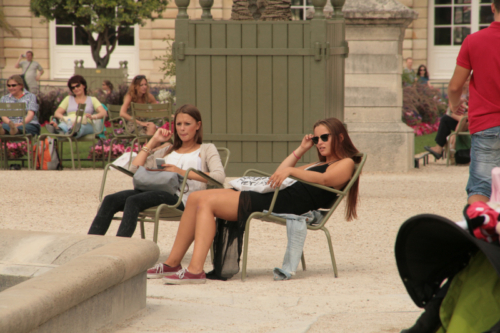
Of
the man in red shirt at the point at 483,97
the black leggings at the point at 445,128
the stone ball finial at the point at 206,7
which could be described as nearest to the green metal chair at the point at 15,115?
the stone ball finial at the point at 206,7

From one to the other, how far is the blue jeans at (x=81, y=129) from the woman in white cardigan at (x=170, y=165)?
16.9ft

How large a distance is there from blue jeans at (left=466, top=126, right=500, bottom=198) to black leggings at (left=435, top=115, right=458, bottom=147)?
6619 millimetres

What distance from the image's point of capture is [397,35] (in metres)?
9.50

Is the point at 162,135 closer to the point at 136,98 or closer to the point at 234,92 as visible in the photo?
the point at 234,92

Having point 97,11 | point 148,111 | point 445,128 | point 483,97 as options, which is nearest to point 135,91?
point 148,111

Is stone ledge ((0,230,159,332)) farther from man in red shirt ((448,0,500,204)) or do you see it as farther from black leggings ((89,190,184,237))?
man in red shirt ((448,0,500,204))

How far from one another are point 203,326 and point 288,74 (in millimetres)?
4518

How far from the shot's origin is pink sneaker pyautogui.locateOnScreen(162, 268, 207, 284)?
401cm

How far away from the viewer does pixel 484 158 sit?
430cm

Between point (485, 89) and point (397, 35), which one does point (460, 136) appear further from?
point (485, 89)

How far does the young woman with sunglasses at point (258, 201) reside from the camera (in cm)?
412

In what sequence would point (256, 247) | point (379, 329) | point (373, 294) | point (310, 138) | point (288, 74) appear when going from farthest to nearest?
point (288, 74)
point (256, 247)
point (310, 138)
point (373, 294)
point (379, 329)

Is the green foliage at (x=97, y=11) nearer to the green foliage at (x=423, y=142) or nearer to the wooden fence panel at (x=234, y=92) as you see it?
the green foliage at (x=423, y=142)

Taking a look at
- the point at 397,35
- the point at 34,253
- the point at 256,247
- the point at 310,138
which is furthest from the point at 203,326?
the point at 397,35
